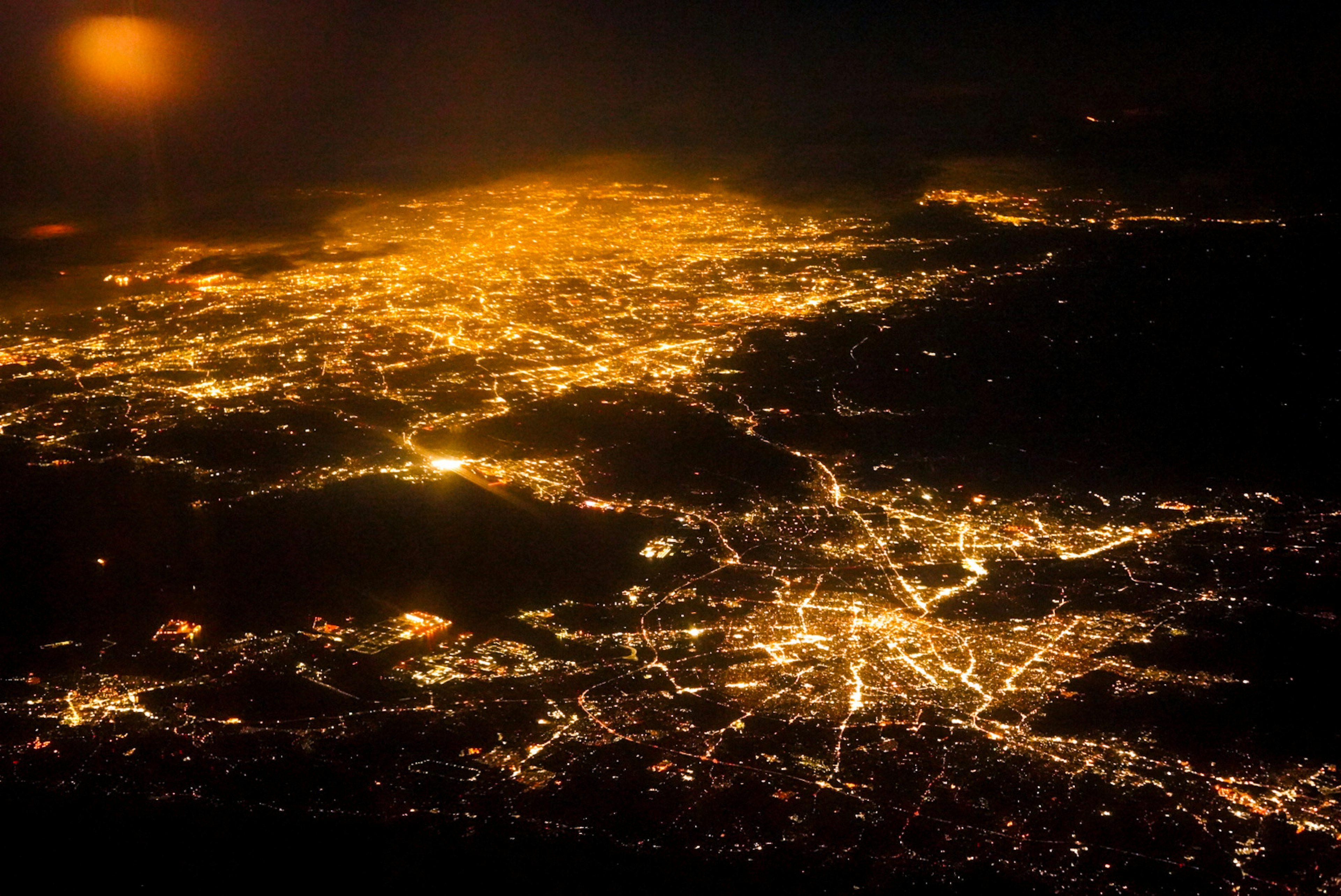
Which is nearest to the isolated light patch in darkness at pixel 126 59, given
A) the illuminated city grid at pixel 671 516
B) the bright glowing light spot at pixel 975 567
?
the illuminated city grid at pixel 671 516

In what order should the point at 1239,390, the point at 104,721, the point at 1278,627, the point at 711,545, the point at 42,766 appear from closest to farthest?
the point at 42,766 → the point at 104,721 → the point at 1278,627 → the point at 711,545 → the point at 1239,390

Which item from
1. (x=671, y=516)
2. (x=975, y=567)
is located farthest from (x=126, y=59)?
(x=975, y=567)

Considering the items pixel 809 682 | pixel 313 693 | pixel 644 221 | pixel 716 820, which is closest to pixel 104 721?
pixel 313 693

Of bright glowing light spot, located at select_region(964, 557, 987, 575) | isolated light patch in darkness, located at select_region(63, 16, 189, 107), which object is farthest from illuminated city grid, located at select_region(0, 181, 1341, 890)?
isolated light patch in darkness, located at select_region(63, 16, 189, 107)

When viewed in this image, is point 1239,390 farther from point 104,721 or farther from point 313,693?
point 104,721

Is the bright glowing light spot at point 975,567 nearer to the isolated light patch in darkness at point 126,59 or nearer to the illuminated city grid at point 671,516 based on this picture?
the illuminated city grid at point 671,516

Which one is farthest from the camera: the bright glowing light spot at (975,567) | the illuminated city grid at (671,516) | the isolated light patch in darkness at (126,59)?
the isolated light patch in darkness at (126,59)
